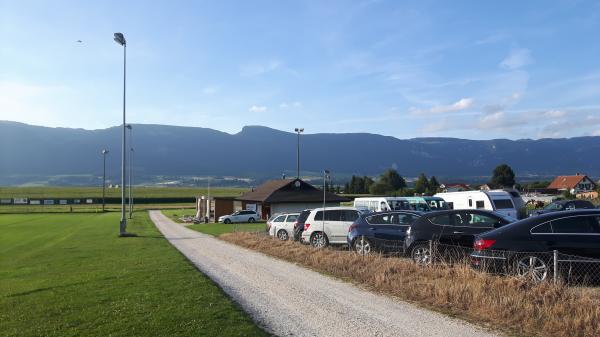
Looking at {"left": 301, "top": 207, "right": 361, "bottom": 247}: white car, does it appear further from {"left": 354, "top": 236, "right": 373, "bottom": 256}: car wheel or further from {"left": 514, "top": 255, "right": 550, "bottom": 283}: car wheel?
{"left": 514, "top": 255, "right": 550, "bottom": 283}: car wheel

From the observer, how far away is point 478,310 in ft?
28.2

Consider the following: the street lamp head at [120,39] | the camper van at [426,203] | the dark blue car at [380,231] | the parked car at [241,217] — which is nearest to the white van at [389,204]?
the camper van at [426,203]

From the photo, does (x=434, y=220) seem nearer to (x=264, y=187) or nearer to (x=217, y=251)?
(x=217, y=251)

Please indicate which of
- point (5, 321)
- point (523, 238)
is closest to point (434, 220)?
point (523, 238)

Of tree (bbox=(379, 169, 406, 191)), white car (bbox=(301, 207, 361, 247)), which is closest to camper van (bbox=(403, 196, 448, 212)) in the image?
white car (bbox=(301, 207, 361, 247))

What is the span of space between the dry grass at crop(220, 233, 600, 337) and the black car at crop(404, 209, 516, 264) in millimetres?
1107

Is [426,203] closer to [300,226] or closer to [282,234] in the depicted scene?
[282,234]

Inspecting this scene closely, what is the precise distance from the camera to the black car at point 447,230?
44.0ft

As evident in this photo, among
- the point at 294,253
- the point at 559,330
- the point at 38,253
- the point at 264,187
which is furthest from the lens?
the point at 264,187

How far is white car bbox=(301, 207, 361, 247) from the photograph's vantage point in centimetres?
2005

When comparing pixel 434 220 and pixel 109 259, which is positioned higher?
pixel 434 220

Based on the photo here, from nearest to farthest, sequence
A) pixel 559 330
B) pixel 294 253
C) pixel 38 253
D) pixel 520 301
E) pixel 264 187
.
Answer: pixel 559 330 < pixel 520 301 < pixel 294 253 < pixel 38 253 < pixel 264 187

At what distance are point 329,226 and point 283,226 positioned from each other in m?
6.09

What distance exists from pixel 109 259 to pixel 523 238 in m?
14.5
